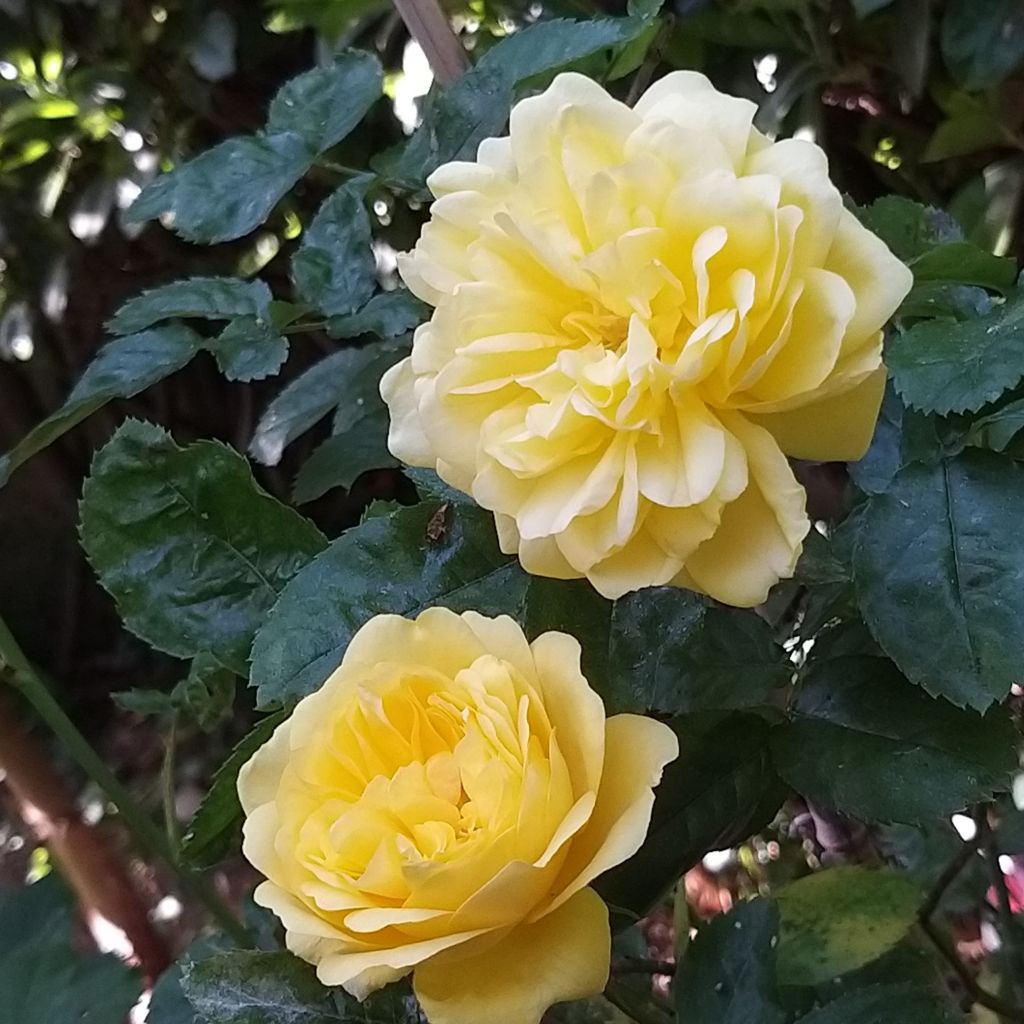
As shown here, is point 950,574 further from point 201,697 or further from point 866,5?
point 866,5

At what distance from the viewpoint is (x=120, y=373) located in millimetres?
447

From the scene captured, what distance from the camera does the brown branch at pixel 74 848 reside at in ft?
2.45

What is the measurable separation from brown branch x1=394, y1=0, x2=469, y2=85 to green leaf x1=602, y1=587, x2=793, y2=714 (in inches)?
9.4

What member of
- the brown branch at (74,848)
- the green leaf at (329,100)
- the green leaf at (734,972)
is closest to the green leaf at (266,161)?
the green leaf at (329,100)

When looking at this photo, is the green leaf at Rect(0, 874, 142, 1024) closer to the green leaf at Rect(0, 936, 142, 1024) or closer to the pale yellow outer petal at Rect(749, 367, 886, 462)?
the green leaf at Rect(0, 936, 142, 1024)

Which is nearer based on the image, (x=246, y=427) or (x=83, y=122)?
(x=83, y=122)

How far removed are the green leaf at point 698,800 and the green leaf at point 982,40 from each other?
51 cm

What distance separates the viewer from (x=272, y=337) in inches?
18.0

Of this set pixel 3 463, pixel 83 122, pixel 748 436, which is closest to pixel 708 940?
pixel 748 436

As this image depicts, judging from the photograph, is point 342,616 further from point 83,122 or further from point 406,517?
point 83,122

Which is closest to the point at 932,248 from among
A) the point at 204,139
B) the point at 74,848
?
the point at 74,848

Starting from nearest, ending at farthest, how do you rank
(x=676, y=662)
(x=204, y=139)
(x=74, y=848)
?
1. (x=676, y=662)
2. (x=74, y=848)
3. (x=204, y=139)

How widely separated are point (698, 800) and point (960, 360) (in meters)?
0.17

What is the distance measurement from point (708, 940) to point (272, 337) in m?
0.29
